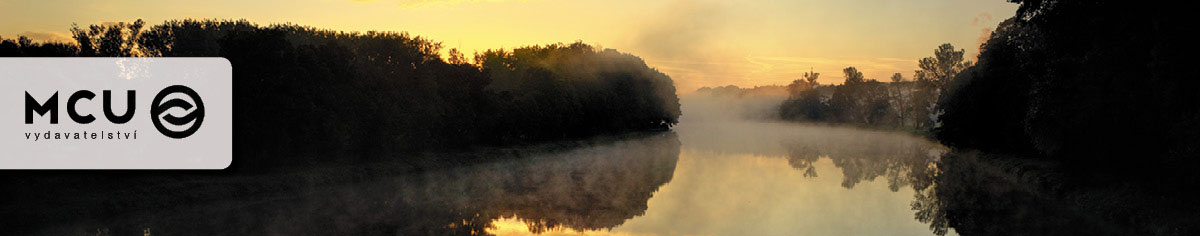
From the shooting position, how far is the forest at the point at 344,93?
100ft

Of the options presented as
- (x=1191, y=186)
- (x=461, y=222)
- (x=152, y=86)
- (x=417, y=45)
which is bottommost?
(x=461, y=222)

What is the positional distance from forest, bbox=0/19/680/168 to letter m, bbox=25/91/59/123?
6202 millimetres

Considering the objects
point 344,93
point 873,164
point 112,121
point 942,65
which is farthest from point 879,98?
point 112,121

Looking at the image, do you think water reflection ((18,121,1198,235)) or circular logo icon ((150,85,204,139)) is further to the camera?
circular logo icon ((150,85,204,139))

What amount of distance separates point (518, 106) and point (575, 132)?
15905 mm

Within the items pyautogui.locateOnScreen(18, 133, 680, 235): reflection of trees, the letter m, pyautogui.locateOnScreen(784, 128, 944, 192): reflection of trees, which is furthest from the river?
the letter m

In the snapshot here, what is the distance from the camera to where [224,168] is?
2823 cm

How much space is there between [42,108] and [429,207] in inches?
479

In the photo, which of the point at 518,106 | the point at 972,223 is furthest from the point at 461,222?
the point at 518,106

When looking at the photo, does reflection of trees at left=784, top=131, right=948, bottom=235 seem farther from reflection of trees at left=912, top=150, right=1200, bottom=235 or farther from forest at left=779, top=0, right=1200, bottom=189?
forest at left=779, top=0, right=1200, bottom=189

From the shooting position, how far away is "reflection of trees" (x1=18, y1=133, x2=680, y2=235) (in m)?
18.7

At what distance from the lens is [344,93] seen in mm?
35031

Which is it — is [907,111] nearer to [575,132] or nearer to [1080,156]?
[575,132]

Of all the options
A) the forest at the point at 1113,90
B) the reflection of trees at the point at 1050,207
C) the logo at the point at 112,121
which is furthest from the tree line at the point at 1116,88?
the logo at the point at 112,121
